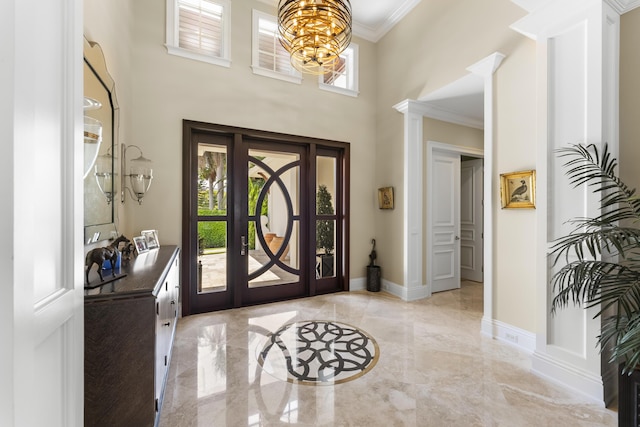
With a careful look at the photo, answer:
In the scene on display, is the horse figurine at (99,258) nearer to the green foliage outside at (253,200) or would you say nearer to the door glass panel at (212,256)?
the door glass panel at (212,256)

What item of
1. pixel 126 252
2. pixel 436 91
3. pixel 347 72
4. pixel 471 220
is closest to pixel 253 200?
pixel 126 252

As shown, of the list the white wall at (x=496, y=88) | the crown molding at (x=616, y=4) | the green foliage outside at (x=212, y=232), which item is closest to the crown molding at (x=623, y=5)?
the crown molding at (x=616, y=4)

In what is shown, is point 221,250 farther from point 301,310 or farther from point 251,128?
point 251,128

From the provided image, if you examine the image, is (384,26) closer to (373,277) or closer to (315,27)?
(315,27)

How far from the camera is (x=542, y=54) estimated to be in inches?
90.2

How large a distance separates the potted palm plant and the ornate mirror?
120 inches

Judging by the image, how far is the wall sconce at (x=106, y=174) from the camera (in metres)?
1.83

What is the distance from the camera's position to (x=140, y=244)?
2.53m

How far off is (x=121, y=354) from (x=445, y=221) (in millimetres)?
4543

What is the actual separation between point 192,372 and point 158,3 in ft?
13.3

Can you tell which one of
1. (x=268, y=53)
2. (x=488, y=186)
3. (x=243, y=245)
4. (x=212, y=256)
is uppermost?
(x=268, y=53)

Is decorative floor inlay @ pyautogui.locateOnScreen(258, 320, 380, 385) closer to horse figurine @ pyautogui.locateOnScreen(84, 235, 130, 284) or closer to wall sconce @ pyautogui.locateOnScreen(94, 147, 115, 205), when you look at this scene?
horse figurine @ pyautogui.locateOnScreen(84, 235, 130, 284)

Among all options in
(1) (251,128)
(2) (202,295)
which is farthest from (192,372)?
(1) (251,128)

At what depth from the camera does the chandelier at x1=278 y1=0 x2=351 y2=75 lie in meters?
2.34
